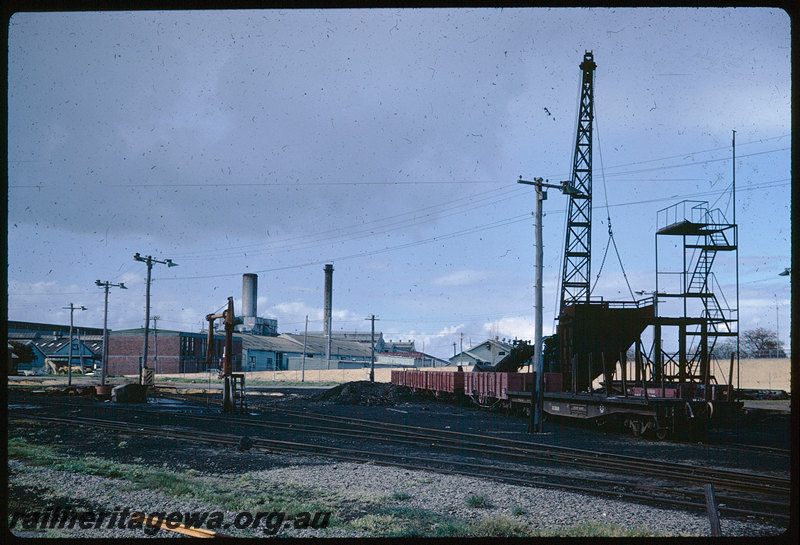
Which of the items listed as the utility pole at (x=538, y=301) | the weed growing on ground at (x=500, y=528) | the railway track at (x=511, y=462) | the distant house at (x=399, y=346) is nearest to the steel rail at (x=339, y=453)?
the railway track at (x=511, y=462)

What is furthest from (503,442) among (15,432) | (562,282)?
(562,282)

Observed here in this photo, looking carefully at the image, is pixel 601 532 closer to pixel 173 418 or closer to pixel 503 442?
pixel 503 442

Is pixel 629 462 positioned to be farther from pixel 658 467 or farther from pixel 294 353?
pixel 294 353

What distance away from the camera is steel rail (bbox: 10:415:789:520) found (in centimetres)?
824

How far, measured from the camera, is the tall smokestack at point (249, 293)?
73.1 metres

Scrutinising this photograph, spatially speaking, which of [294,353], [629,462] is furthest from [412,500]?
[294,353]

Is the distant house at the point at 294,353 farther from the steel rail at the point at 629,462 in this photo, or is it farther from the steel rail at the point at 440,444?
the steel rail at the point at 629,462

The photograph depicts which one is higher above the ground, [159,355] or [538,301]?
[538,301]

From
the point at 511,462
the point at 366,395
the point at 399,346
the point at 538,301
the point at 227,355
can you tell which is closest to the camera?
the point at 511,462

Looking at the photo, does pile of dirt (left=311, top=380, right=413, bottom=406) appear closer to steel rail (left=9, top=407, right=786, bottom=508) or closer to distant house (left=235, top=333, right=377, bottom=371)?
steel rail (left=9, top=407, right=786, bottom=508)

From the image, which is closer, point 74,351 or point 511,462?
point 511,462

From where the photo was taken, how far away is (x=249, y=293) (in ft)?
240

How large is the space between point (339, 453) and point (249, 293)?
6301 cm
